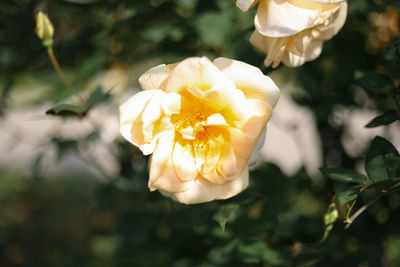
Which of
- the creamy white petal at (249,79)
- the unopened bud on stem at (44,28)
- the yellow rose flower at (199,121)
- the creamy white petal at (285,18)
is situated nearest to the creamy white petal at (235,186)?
the yellow rose flower at (199,121)

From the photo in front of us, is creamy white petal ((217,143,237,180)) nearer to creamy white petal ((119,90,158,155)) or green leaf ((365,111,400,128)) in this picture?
creamy white petal ((119,90,158,155))

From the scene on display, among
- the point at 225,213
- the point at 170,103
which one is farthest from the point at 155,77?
the point at 225,213

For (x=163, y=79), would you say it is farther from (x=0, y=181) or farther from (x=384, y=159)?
(x=0, y=181)

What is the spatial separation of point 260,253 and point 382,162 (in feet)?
1.23

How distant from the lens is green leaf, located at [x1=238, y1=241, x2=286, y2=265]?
932 millimetres

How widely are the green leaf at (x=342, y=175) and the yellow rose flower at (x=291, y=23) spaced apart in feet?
0.65

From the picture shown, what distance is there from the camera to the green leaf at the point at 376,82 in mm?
804

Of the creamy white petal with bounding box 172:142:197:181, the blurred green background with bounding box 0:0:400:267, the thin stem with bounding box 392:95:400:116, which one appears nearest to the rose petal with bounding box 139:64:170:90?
the creamy white petal with bounding box 172:142:197:181

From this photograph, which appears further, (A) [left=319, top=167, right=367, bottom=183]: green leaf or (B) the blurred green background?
(B) the blurred green background

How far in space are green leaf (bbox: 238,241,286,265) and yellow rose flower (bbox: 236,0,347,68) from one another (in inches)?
18.1

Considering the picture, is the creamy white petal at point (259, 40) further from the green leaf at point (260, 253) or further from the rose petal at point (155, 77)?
the green leaf at point (260, 253)

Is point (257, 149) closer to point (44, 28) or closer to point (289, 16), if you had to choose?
point (289, 16)

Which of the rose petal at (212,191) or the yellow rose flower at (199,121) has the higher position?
the yellow rose flower at (199,121)

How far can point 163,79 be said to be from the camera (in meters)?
0.65
